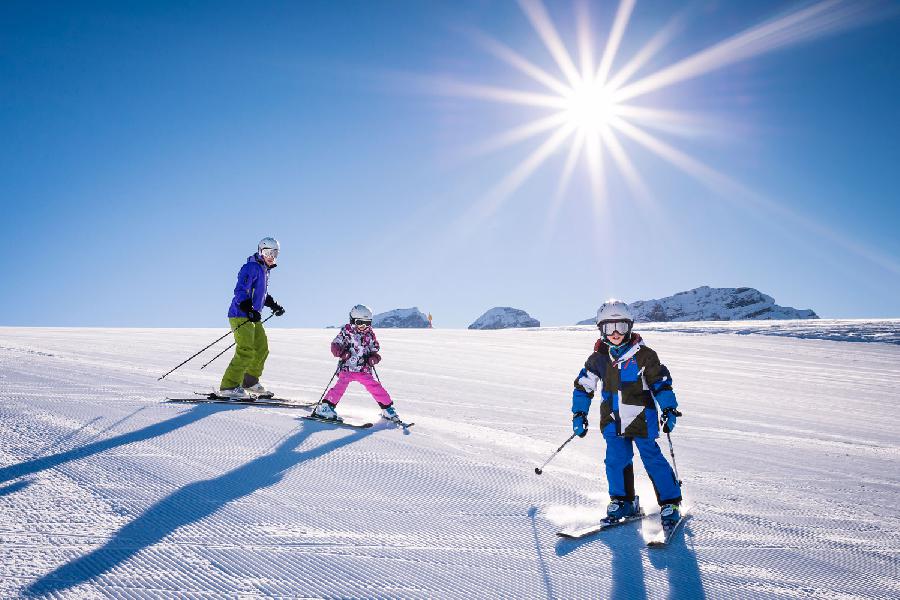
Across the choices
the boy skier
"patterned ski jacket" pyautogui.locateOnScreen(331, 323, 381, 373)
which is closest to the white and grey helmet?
the boy skier

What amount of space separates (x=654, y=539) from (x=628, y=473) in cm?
65

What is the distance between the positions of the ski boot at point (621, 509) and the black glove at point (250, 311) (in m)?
5.48

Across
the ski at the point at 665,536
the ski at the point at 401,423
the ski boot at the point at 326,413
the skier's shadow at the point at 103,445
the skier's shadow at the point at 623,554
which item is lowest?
the skier's shadow at the point at 623,554

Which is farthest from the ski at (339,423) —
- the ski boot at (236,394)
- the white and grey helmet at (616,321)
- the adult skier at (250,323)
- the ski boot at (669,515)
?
the ski boot at (669,515)

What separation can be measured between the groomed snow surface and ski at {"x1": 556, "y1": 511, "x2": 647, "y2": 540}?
2.6 inches

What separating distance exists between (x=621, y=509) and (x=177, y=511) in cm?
289

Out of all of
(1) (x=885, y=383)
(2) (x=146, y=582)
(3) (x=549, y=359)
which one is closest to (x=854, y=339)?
(1) (x=885, y=383)

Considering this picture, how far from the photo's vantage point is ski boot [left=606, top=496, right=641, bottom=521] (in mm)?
3604

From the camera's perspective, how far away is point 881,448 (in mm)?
6504

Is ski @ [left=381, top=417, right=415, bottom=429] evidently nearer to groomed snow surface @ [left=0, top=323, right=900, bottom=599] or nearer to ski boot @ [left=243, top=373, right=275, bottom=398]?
groomed snow surface @ [left=0, top=323, right=900, bottom=599]

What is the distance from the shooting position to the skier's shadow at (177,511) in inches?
91.2

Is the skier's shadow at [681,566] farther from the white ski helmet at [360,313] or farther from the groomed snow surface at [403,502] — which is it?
the white ski helmet at [360,313]

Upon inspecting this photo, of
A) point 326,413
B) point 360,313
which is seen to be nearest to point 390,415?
point 326,413

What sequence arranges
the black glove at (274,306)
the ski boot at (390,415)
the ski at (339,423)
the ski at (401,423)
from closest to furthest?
the ski at (339,423) < the ski at (401,423) < the ski boot at (390,415) < the black glove at (274,306)
